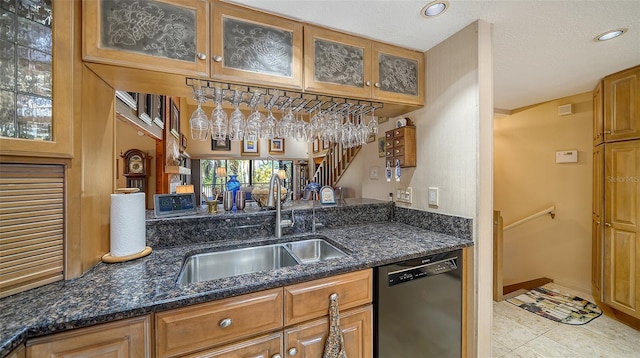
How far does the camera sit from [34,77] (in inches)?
36.2

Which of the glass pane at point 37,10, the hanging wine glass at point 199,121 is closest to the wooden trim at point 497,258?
the hanging wine glass at point 199,121

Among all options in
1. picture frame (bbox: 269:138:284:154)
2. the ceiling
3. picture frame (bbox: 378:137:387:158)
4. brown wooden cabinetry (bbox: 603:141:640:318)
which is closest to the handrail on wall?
brown wooden cabinetry (bbox: 603:141:640:318)

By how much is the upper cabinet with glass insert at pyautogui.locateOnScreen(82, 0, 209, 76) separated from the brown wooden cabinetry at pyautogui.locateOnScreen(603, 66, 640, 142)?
3.49 meters

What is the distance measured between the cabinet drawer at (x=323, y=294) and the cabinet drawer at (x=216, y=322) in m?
0.06

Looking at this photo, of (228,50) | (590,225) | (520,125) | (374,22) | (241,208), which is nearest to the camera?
(228,50)

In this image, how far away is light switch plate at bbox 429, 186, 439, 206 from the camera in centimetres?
175

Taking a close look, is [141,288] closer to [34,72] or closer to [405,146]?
[34,72]

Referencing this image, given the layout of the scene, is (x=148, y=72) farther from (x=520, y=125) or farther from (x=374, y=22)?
(x=520, y=125)

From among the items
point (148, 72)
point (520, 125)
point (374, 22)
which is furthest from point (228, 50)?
point (520, 125)

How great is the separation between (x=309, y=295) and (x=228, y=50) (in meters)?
1.32

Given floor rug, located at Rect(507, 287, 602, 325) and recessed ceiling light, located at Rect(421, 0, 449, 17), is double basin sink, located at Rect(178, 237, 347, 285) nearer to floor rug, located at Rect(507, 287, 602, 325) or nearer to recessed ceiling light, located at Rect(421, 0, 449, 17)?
recessed ceiling light, located at Rect(421, 0, 449, 17)

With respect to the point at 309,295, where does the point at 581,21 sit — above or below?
above

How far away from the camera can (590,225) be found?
274 cm

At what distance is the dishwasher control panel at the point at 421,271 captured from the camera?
1.27 meters
